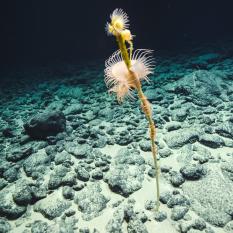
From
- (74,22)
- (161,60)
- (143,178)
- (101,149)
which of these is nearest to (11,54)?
(74,22)

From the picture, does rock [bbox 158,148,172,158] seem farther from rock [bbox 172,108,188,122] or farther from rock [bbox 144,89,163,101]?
rock [bbox 144,89,163,101]

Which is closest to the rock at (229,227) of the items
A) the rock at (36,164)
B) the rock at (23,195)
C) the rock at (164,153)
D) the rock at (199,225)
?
the rock at (199,225)

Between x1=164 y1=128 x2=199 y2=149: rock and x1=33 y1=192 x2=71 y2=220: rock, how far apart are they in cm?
190

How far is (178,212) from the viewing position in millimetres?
2875

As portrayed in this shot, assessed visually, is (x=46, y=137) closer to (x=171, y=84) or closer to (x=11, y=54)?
(x=171, y=84)

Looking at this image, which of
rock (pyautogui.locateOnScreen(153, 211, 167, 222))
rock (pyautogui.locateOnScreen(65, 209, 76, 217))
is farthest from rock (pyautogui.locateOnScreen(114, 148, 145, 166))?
rock (pyautogui.locateOnScreen(65, 209, 76, 217))

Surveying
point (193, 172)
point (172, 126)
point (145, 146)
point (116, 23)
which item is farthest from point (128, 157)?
point (116, 23)

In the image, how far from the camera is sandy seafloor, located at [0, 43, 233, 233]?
296 cm

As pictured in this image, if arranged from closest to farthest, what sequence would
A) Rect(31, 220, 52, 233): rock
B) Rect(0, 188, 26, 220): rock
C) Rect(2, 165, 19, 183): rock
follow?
Rect(31, 220, 52, 233): rock
Rect(0, 188, 26, 220): rock
Rect(2, 165, 19, 183): rock

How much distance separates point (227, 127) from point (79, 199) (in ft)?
8.87

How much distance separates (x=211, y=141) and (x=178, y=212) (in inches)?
60.8

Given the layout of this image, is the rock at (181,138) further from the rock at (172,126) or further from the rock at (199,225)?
the rock at (199,225)

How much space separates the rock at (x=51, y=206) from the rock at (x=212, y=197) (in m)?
1.54

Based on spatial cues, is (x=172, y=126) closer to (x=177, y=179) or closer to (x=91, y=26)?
(x=177, y=179)
